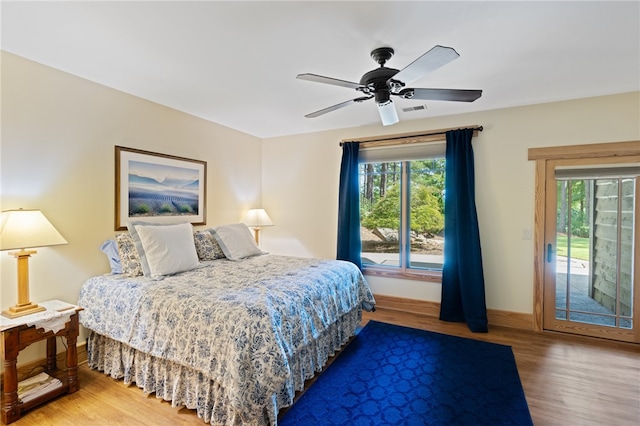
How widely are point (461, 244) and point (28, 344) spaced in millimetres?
3928

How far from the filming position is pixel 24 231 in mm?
2092

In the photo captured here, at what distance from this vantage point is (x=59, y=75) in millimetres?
2555

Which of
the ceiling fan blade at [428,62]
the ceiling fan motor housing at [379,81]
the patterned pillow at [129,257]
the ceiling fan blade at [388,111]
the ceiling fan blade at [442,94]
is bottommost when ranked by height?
the patterned pillow at [129,257]

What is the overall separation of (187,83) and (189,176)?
1.21 meters

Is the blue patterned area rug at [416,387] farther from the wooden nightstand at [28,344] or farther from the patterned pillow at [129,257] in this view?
the patterned pillow at [129,257]

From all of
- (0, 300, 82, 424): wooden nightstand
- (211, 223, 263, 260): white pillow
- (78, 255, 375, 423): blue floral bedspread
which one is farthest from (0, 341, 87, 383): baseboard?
(211, 223, 263, 260): white pillow

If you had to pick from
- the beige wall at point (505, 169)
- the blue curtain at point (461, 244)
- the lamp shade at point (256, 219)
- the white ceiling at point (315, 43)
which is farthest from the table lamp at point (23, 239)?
the blue curtain at point (461, 244)

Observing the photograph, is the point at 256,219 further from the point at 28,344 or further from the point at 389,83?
the point at 389,83

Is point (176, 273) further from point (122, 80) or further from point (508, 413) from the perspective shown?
point (508, 413)

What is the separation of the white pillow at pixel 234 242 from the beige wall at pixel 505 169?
1.21m

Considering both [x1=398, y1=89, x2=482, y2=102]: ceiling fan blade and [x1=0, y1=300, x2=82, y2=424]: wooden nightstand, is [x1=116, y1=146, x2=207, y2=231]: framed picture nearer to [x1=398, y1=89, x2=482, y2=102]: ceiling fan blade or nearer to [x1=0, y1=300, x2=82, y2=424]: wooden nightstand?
[x1=0, y1=300, x2=82, y2=424]: wooden nightstand

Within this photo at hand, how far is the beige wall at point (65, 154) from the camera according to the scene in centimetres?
230

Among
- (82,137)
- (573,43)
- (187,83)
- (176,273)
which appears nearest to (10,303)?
(176,273)

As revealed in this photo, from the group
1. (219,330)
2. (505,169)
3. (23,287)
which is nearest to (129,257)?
(23,287)
